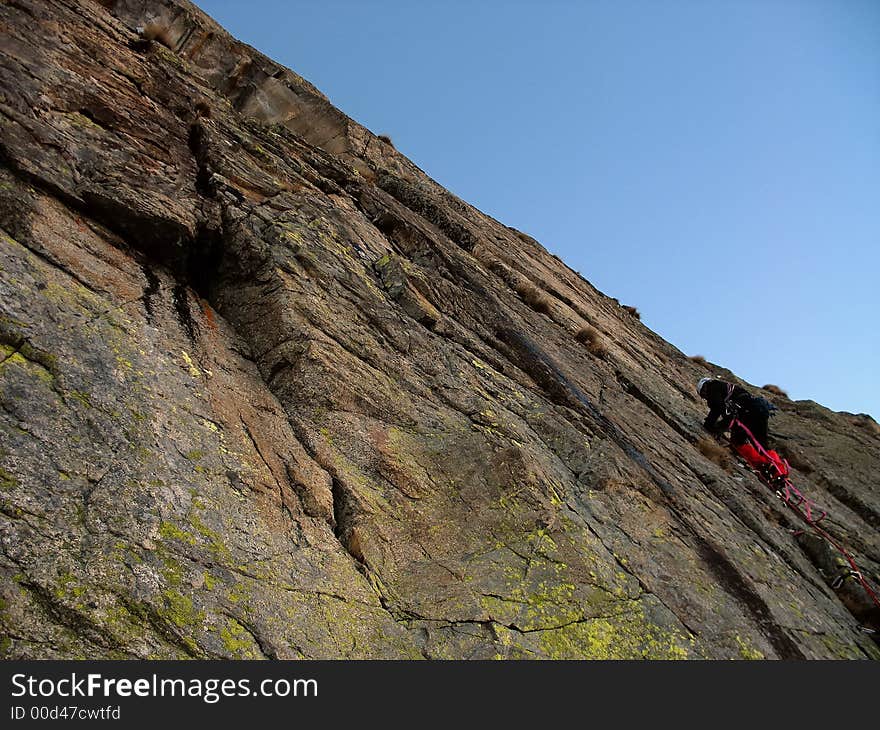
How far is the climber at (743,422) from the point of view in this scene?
56.2ft

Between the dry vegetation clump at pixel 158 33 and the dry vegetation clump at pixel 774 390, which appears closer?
the dry vegetation clump at pixel 158 33

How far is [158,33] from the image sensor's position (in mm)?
20109

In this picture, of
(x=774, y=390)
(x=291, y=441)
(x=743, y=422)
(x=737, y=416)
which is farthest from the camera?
(x=774, y=390)

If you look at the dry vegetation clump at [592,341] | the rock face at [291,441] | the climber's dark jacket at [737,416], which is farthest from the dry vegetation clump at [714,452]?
the dry vegetation clump at [592,341]

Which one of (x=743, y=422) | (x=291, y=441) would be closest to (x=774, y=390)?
(x=743, y=422)

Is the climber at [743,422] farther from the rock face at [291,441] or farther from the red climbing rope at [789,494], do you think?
the rock face at [291,441]

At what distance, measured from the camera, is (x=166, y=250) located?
35.0 feet

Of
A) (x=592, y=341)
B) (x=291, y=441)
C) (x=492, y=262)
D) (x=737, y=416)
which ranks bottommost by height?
(x=291, y=441)

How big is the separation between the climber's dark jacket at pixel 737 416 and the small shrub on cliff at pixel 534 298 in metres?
5.94

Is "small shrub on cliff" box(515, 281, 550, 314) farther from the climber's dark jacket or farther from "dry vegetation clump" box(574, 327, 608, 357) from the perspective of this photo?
the climber's dark jacket

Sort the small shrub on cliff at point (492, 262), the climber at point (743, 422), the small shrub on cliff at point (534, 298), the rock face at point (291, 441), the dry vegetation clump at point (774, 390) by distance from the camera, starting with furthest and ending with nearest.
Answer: the dry vegetation clump at point (774, 390)
the small shrub on cliff at point (492, 262)
the small shrub on cliff at point (534, 298)
the climber at point (743, 422)
the rock face at point (291, 441)

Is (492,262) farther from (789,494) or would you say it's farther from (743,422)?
(789,494)

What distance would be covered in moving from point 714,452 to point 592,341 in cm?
470

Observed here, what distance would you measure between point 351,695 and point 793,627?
7865mm
